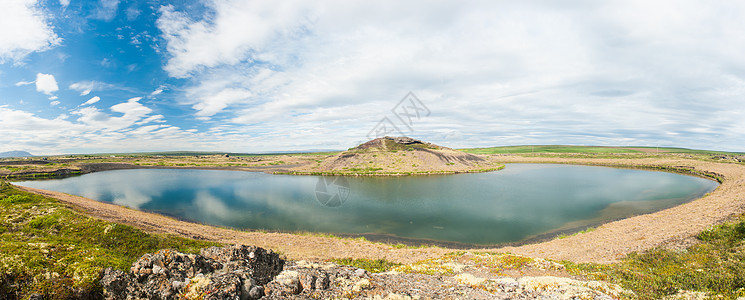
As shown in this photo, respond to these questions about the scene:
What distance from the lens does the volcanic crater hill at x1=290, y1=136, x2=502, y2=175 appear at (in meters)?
63.2

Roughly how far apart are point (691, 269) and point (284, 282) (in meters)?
12.9

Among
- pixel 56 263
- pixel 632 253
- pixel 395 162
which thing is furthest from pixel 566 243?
pixel 395 162

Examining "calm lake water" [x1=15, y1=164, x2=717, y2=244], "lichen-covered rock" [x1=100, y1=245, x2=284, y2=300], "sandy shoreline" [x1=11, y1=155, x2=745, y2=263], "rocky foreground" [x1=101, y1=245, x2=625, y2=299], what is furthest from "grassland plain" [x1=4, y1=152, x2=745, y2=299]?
"lichen-covered rock" [x1=100, y1=245, x2=284, y2=300]

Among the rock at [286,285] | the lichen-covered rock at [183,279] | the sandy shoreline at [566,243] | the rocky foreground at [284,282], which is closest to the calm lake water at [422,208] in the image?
the sandy shoreline at [566,243]

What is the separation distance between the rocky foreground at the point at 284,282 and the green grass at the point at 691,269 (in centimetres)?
115

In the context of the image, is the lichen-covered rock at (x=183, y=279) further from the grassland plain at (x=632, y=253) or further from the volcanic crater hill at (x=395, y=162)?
the volcanic crater hill at (x=395, y=162)

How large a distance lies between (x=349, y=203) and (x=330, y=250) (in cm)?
1582

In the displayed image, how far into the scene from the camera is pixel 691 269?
8.13 metres

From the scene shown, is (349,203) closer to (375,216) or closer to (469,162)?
(375,216)

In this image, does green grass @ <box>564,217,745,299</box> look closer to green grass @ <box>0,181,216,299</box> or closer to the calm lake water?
the calm lake water

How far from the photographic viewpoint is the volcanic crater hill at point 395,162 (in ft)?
208

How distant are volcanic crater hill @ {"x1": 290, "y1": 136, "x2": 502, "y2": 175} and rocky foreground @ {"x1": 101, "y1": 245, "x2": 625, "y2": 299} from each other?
52071 mm

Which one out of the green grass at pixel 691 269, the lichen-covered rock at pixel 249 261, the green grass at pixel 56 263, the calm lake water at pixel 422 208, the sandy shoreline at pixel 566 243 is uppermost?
the green grass at pixel 56 263

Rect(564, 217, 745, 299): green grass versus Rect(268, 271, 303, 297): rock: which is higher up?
Rect(268, 271, 303, 297): rock
